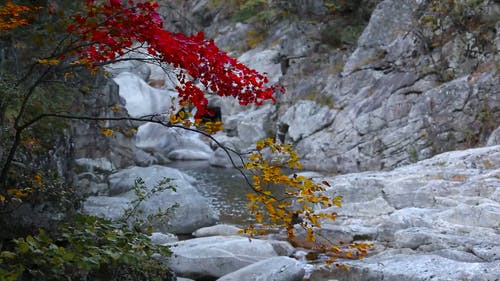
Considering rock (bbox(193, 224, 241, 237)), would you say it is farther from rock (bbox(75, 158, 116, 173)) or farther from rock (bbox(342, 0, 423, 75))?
rock (bbox(342, 0, 423, 75))

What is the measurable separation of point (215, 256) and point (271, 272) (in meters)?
1.08

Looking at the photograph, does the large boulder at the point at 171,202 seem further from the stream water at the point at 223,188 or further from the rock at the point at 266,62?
the rock at the point at 266,62

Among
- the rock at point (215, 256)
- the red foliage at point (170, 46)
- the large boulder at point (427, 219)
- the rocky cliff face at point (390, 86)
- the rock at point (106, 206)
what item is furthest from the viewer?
the rocky cliff face at point (390, 86)

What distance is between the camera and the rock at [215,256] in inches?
265

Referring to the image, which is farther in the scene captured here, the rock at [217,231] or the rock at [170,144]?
the rock at [170,144]

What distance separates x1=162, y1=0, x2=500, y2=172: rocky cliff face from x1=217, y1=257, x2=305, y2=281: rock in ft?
29.2

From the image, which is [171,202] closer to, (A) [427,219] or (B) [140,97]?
(A) [427,219]

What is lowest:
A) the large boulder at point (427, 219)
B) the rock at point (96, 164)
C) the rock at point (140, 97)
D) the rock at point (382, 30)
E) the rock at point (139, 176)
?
the large boulder at point (427, 219)

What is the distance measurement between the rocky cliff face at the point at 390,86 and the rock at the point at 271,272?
8914 millimetres

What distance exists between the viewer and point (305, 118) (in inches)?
773

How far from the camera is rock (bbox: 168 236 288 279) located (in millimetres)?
6719

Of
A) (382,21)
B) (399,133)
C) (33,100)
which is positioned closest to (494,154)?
Result: (399,133)

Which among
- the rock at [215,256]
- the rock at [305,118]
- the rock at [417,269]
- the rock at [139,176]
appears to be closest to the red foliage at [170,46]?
the rock at [417,269]

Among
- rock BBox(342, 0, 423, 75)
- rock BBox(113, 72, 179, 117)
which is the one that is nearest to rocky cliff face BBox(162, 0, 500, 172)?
rock BBox(342, 0, 423, 75)
